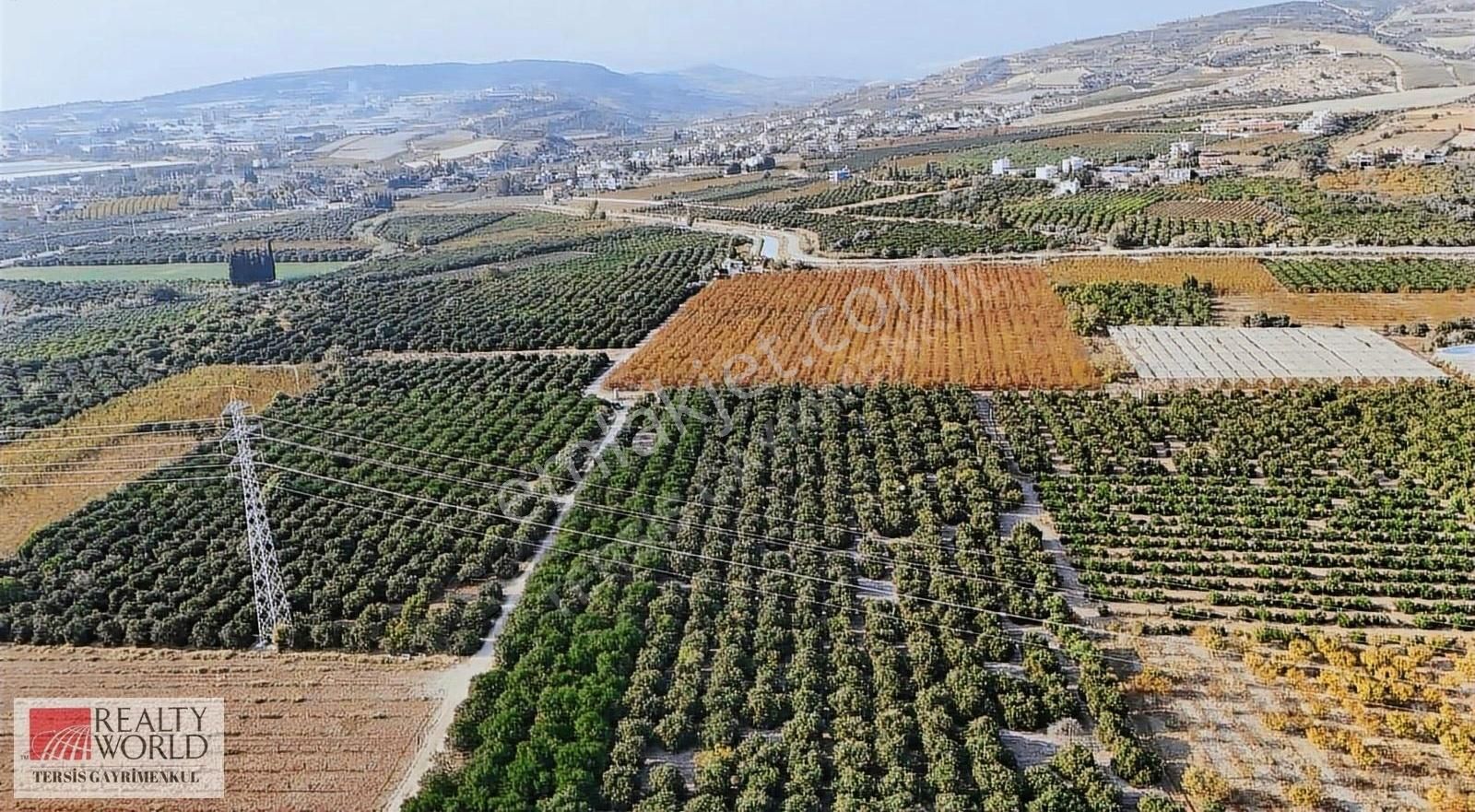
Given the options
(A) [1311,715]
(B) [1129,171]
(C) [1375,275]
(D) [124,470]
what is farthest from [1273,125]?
(D) [124,470]

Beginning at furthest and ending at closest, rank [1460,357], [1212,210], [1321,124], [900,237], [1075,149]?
[1075,149]
[1321,124]
[1212,210]
[900,237]
[1460,357]

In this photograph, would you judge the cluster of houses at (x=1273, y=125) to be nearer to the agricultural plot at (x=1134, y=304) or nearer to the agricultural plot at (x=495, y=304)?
the agricultural plot at (x=1134, y=304)

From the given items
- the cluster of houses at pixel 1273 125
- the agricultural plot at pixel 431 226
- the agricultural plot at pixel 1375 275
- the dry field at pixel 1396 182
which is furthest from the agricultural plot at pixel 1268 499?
the cluster of houses at pixel 1273 125

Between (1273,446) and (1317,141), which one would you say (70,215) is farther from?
(1317,141)

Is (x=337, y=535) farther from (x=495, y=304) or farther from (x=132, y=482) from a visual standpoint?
(x=495, y=304)

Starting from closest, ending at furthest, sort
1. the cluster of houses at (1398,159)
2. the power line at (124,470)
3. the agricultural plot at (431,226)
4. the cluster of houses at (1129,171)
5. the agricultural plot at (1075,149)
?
the power line at (124,470) < the cluster of houses at (1398,159) < the cluster of houses at (1129,171) < the agricultural plot at (431,226) < the agricultural plot at (1075,149)

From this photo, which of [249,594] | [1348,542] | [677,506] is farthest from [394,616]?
[1348,542]
